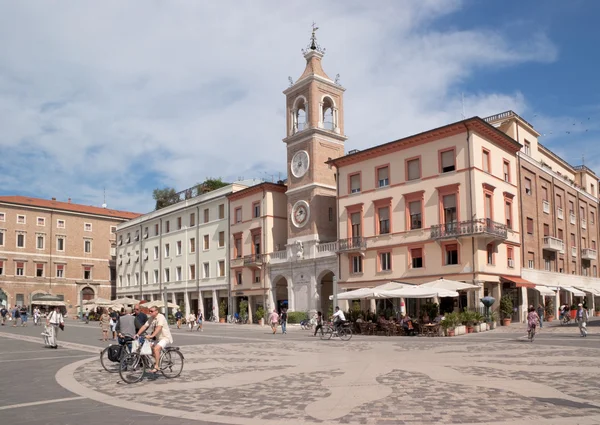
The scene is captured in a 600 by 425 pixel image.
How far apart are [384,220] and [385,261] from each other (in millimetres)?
2951

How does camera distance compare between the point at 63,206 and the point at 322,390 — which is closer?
the point at 322,390

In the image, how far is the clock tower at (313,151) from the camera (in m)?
48.0

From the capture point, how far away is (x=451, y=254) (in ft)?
124

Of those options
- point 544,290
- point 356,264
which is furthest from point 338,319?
point 544,290

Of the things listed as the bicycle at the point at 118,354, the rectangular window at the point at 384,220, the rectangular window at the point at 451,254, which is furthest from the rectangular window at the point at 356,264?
the bicycle at the point at 118,354

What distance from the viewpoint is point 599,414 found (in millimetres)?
9008

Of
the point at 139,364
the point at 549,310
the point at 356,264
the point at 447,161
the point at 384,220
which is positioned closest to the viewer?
the point at 139,364

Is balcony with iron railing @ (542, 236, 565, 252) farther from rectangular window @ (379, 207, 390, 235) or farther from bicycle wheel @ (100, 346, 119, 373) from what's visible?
bicycle wheel @ (100, 346, 119, 373)

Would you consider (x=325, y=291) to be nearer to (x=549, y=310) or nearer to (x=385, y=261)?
(x=385, y=261)

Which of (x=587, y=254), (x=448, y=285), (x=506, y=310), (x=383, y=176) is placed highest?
(x=383, y=176)

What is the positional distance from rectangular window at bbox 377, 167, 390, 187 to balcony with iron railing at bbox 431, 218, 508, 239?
18.4 feet

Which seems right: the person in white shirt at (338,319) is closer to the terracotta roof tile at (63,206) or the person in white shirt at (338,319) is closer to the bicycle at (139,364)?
the bicycle at (139,364)

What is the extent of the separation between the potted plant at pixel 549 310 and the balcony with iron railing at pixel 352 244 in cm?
1458

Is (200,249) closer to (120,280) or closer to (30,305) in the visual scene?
(120,280)
